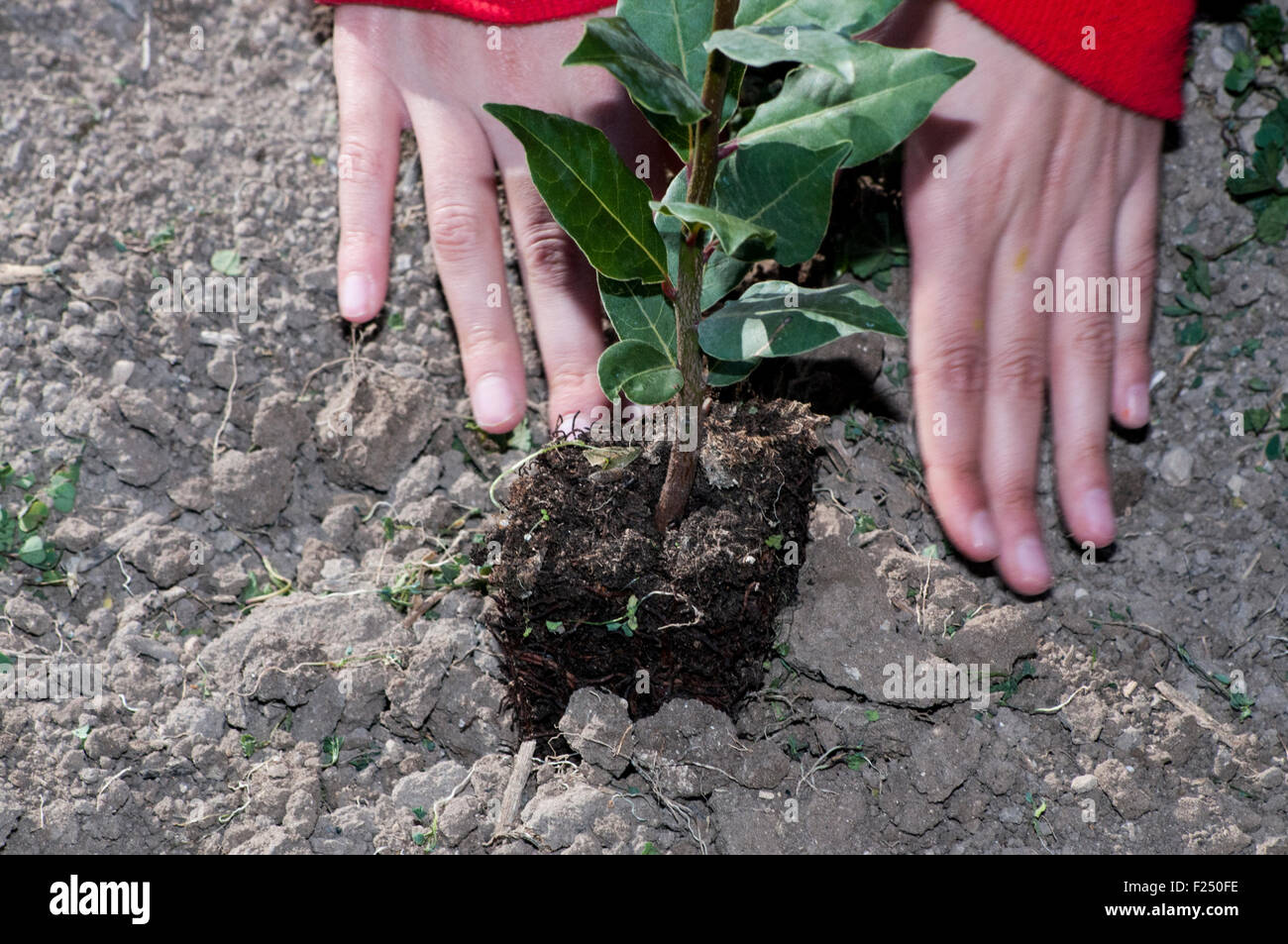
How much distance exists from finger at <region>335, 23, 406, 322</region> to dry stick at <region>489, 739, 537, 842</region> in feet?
2.62

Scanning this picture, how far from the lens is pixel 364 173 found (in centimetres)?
171

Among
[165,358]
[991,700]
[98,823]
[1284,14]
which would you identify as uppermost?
[1284,14]

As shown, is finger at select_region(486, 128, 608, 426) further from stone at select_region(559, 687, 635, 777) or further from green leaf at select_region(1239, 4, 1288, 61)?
green leaf at select_region(1239, 4, 1288, 61)

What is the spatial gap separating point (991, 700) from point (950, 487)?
33 centimetres

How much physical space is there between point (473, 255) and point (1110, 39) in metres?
1.10

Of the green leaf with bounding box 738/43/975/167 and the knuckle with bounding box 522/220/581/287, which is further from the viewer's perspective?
the knuckle with bounding box 522/220/581/287

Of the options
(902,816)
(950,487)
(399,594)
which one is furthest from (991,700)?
(399,594)

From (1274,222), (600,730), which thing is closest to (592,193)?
(600,730)

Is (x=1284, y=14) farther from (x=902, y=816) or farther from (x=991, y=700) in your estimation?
(x=902, y=816)

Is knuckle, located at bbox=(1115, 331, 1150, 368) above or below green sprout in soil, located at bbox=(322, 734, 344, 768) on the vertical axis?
above

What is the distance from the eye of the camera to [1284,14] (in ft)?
5.97

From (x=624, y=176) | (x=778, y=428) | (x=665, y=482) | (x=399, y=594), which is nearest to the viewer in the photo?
(x=624, y=176)

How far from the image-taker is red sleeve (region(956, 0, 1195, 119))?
1.53m

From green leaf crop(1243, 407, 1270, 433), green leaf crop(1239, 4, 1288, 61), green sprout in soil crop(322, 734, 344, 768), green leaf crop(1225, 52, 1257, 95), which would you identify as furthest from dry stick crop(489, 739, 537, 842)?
green leaf crop(1239, 4, 1288, 61)
